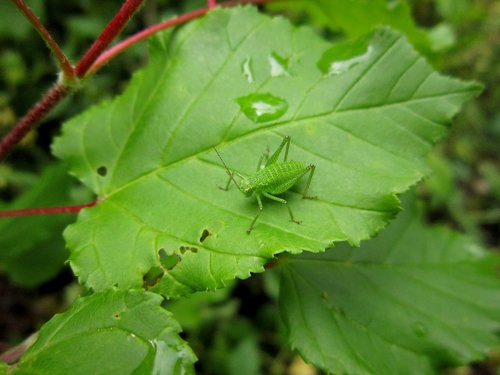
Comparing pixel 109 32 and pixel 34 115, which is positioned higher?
pixel 109 32

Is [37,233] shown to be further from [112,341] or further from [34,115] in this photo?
[112,341]

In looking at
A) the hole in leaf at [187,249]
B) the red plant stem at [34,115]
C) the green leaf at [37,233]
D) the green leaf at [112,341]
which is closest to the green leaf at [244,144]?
the hole in leaf at [187,249]

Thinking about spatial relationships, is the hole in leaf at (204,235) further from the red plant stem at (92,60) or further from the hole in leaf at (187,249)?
the red plant stem at (92,60)

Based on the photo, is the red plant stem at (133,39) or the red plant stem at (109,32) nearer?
the red plant stem at (109,32)

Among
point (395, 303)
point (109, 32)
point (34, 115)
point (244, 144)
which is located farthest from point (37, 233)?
point (395, 303)

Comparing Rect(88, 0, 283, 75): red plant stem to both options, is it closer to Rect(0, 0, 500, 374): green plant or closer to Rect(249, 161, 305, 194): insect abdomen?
Rect(0, 0, 500, 374): green plant

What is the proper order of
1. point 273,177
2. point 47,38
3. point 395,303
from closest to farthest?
point 47,38 < point 273,177 < point 395,303
